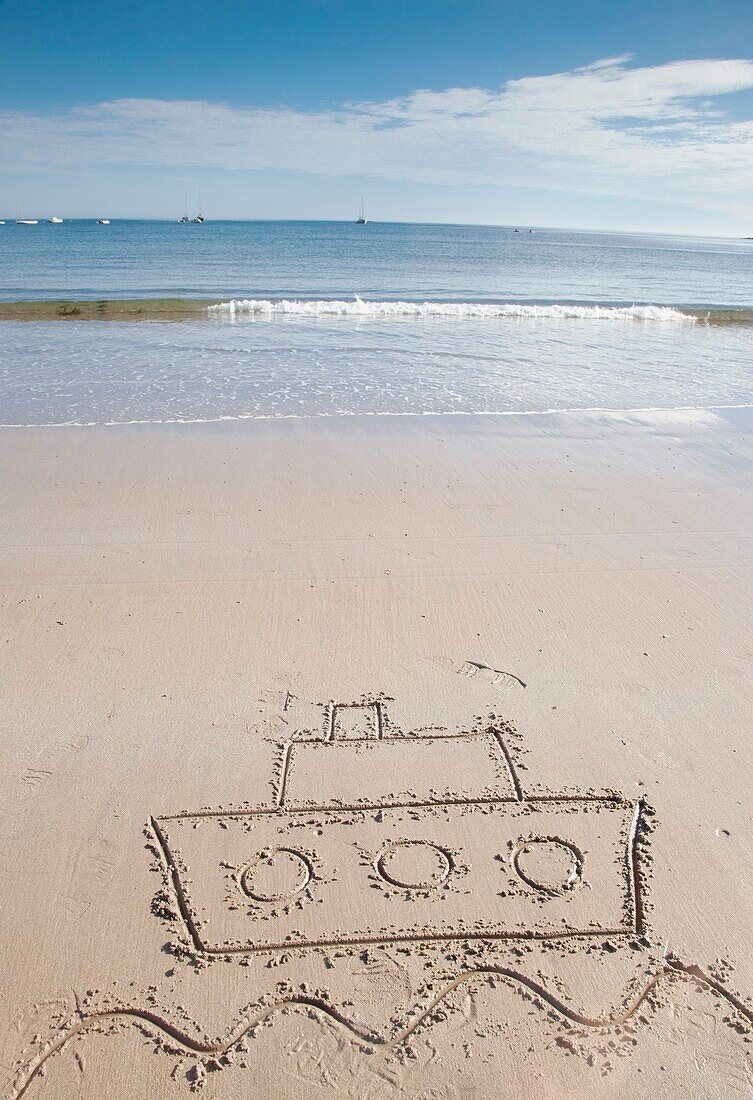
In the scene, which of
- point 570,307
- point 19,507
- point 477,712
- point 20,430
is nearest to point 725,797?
point 477,712

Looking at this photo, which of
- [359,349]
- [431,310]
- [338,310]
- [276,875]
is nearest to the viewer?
[276,875]

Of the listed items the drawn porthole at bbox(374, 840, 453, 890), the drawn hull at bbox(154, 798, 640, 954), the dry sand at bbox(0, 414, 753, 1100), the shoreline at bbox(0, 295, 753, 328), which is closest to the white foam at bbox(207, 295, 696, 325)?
the shoreline at bbox(0, 295, 753, 328)

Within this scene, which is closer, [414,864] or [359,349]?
[414,864]

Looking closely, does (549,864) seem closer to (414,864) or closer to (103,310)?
(414,864)

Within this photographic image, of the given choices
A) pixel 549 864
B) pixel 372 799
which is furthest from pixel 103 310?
pixel 549 864

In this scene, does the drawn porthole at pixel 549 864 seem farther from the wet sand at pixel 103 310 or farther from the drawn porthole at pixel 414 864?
the wet sand at pixel 103 310

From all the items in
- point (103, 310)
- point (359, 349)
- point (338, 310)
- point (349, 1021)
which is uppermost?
point (338, 310)

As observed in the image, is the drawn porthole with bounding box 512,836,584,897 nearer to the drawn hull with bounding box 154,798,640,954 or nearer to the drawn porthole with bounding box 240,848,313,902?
the drawn hull with bounding box 154,798,640,954

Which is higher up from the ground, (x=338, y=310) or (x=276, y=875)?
(x=338, y=310)

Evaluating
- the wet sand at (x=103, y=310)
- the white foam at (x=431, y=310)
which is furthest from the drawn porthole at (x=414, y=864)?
the white foam at (x=431, y=310)
